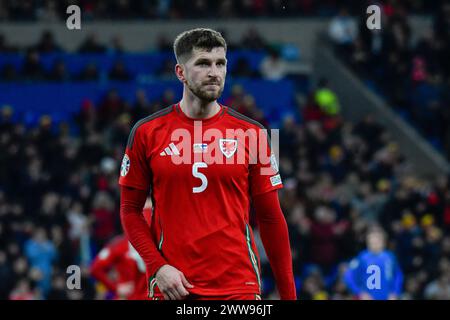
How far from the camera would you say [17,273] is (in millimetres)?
15383

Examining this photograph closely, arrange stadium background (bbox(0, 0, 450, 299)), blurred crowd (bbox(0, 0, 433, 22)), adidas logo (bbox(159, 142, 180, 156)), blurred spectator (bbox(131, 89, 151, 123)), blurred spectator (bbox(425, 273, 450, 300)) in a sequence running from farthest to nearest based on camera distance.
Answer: blurred crowd (bbox(0, 0, 433, 22)) < blurred spectator (bbox(131, 89, 151, 123)) < stadium background (bbox(0, 0, 450, 299)) < blurred spectator (bbox(425, 273, 450, 300)) < adidas logo (bbox(159, 142, 180, 156))

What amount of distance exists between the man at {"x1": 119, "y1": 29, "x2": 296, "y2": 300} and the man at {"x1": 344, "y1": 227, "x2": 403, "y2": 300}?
6347 millimetres

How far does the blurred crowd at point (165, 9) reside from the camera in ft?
75.5

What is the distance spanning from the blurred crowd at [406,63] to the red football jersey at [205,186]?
15.6 m

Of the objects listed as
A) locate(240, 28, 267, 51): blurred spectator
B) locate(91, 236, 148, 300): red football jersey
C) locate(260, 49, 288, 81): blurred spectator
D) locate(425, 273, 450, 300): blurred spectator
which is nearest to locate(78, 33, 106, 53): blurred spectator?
locate(240, 28, 267, 51): blurred spectator

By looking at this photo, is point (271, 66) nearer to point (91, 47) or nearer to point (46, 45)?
point (91, 47)

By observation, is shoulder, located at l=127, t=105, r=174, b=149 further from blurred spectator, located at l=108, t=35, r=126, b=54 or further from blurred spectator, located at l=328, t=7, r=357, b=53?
blurred spectator, located at l=328, t=7, r=357, b=53

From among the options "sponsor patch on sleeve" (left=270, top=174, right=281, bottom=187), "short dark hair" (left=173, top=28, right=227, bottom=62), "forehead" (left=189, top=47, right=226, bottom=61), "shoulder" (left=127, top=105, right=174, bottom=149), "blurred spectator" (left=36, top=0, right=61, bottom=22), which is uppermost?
"blurred spectator" (left=36, top=0, right=61, bottom=22)

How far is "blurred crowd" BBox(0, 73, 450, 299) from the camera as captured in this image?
15828mm

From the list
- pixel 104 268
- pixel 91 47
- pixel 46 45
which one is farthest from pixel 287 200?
pixel 104 268

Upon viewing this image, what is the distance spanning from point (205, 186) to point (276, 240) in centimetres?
46

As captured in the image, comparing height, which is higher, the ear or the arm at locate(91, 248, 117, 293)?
the ear

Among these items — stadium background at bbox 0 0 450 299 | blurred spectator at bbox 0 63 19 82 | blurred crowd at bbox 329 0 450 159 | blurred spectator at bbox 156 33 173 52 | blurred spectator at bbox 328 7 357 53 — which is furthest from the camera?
blurred spectator at bbox 328 7 357 53
